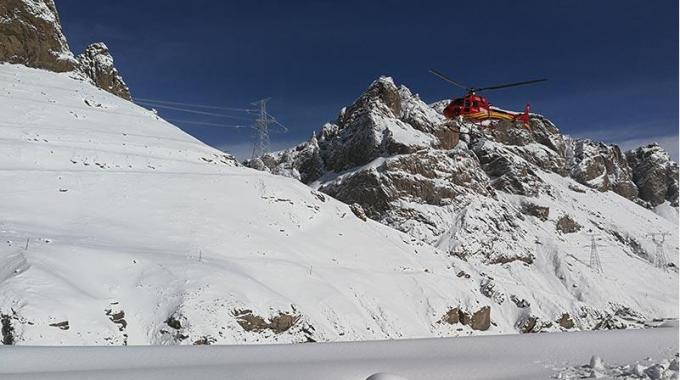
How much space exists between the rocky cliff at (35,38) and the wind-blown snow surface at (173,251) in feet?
11.3

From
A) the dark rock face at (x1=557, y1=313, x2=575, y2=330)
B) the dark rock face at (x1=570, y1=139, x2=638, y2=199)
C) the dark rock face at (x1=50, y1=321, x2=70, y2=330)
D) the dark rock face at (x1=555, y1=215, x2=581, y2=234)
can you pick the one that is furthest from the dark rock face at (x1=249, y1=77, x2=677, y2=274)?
the dark rock face at (x1=50, y1=321, x2=70, y2=330)

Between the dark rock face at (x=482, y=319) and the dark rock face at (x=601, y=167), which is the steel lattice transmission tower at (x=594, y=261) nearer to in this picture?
the dark rock face at (x=482, y=319)

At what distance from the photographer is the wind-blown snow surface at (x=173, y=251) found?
64.1ft

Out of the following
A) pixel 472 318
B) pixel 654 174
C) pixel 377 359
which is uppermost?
pixel 654 174

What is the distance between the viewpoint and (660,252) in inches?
4432

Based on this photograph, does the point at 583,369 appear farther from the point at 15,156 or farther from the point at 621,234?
the point at 621,234

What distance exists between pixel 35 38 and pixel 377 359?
73863 mm

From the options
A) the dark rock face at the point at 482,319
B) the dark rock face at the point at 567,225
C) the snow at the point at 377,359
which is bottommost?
the dark rock face at the point at 482,319

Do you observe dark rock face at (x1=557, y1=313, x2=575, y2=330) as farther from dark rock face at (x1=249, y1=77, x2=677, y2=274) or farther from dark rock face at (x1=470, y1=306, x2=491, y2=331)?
dark rock face at (x1=470, y1=306, x2=491, y2=331)

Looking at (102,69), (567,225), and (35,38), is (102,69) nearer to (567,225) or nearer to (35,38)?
(35,38)

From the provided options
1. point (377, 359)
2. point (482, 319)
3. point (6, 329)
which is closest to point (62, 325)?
point (6, 329)

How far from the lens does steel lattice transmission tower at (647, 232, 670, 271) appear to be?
10875cm

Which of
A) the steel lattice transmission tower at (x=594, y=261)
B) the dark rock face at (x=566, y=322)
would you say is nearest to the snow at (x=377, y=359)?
the dark rock face at (x=566, y=322)

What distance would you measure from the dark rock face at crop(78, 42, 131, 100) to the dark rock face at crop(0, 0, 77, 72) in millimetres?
5603
